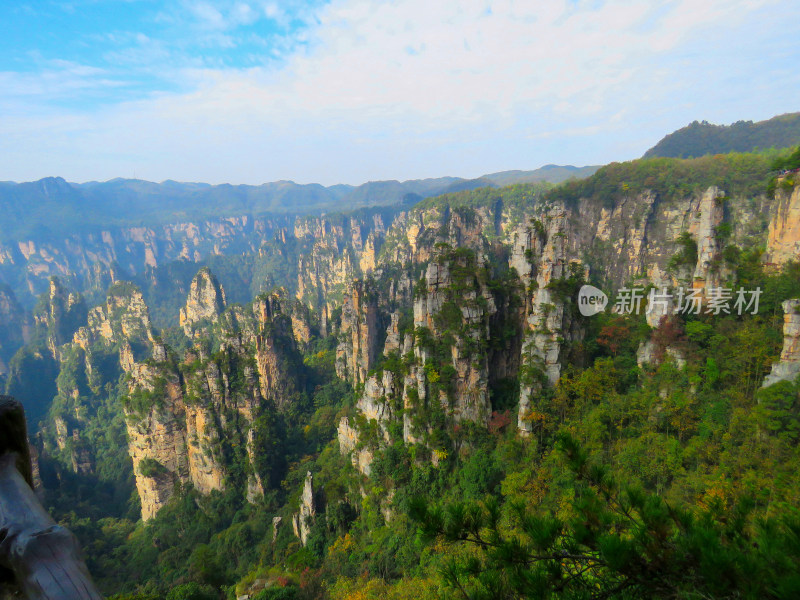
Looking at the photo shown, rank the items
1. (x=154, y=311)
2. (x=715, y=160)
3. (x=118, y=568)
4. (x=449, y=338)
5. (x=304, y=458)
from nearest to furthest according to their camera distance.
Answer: (x=449, y=338)
(x=118, y=568)
(x=304, y=458)
(x=715, y=160)
(x=154, y=311)

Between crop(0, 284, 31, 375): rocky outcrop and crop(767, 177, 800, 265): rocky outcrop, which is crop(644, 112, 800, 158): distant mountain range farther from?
crop(0, 284, 31, 375): rocky outcrop

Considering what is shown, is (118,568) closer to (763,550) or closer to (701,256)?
(763,550)

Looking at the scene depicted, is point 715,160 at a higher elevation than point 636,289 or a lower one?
higher

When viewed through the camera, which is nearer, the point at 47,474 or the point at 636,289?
the point at 636,289

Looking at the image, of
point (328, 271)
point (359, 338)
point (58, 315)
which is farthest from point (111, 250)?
point (359, 338)

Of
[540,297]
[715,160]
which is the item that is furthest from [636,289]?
[715,160]

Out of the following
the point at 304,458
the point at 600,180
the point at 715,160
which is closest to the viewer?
the point at 304,458
